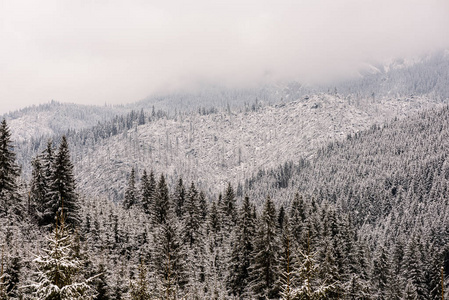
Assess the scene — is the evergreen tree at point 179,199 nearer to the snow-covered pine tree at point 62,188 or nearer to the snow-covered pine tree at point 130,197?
the snow-covered pine tree at point 130,197

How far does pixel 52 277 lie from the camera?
1245 cm

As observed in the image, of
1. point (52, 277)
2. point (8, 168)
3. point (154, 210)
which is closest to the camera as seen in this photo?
point (52, 277)

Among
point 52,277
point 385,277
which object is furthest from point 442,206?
point 52,277

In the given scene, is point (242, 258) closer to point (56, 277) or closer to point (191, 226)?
point (191, 226)

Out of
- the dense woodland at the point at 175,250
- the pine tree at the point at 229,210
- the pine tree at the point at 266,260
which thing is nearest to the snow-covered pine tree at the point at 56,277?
the dense woodland at the point at 175,250

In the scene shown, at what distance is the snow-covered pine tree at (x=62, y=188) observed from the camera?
42531 millimetres

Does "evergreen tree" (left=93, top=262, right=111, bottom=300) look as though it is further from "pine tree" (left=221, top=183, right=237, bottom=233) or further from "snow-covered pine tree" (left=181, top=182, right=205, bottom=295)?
"pine tree" (left=221, top=183, right=237, bottom=233)

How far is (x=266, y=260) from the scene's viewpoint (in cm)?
3866

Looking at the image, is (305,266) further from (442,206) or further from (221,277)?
(442,206)

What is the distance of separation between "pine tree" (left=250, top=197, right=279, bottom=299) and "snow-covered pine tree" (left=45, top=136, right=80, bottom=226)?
923 inches

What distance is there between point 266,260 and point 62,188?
26.7 meters

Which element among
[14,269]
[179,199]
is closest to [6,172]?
[14,269]

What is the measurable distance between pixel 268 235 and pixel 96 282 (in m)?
19.0

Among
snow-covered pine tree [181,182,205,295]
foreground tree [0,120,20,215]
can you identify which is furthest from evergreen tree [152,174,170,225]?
foreground tree [0,120,20,215]
